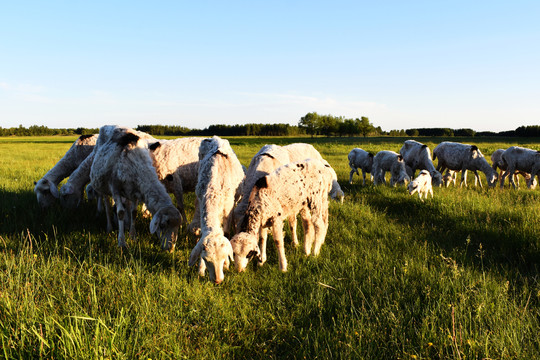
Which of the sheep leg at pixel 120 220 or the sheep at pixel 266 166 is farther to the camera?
the sheep leg at pixel 120 220

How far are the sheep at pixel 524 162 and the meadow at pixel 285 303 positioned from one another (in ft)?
33.8

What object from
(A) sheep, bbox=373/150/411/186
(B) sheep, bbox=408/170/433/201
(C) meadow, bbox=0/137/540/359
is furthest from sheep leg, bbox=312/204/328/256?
(A) sheep, bbox=373/150/411/186

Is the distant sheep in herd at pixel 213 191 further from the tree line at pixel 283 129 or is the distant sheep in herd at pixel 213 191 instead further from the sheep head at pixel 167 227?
the tree line at pixel 283 129

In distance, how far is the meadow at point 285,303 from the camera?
2.92 metres

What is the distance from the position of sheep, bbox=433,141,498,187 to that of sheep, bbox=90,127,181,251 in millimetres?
14811

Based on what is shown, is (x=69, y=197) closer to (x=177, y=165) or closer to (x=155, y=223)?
(x=177, y=165)

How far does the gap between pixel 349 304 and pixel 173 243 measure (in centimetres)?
324

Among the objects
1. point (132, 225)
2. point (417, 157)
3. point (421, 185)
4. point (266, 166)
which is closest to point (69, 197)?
point (132, 225)

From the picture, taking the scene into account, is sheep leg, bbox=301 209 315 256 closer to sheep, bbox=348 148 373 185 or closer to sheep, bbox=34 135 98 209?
sheep, bbox=34 135 98 209

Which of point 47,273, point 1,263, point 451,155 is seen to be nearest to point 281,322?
point 47,273

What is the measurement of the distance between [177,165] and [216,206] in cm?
316

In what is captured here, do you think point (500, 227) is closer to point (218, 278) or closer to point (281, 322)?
point (281, 322)

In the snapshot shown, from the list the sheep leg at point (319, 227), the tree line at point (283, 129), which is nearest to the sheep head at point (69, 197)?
the sheep leg at point (319, 227)

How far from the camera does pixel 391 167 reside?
14633mm
